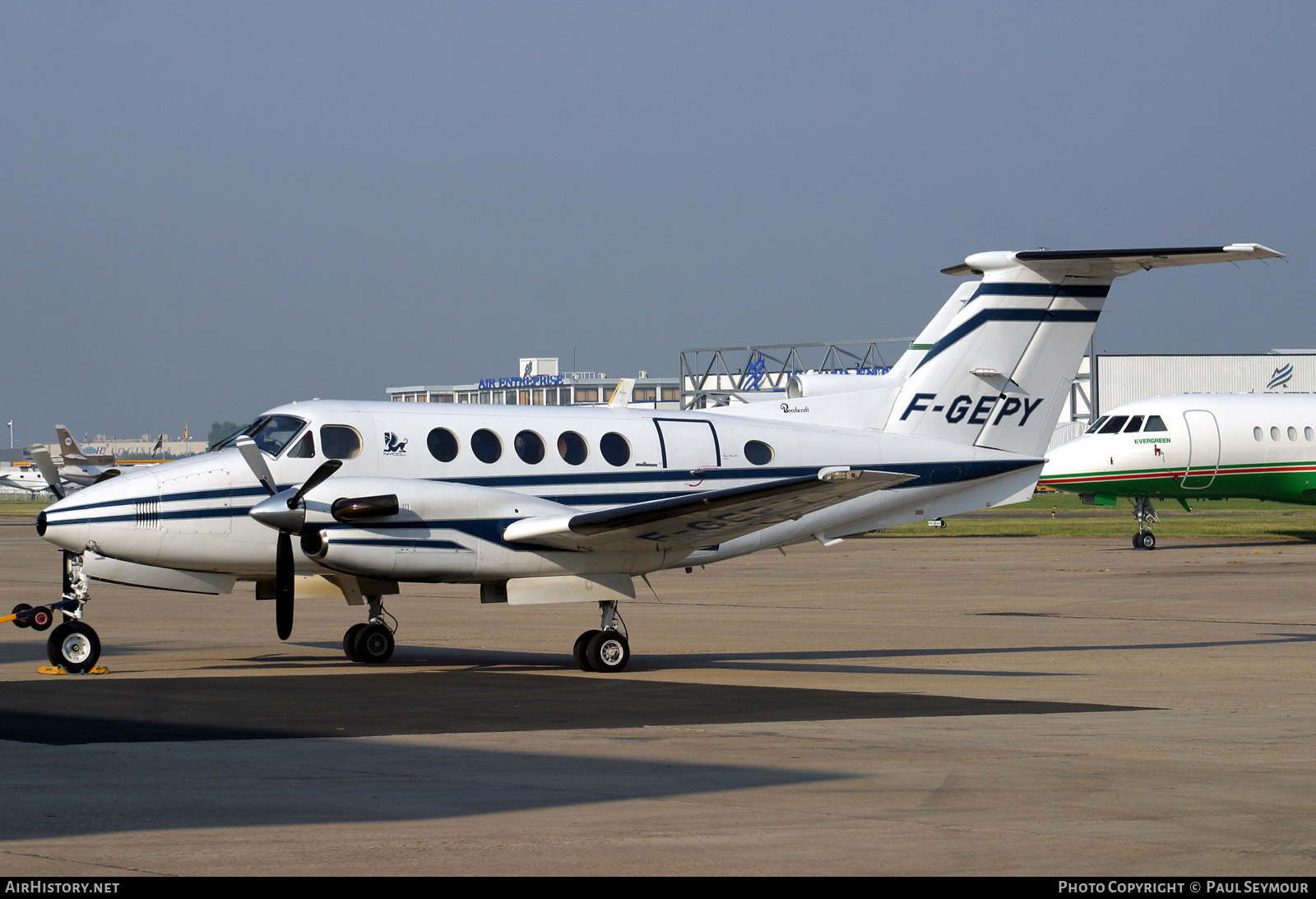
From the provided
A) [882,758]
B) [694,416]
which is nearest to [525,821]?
[882,758]

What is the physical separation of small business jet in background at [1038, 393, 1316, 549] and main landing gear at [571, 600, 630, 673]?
2424 centimetres

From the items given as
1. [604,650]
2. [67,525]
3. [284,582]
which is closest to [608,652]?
[604,650]

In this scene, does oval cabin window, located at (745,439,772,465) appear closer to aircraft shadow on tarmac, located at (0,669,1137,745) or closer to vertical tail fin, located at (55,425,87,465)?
aircraft shadow on tarmac, located at (0,669,1137,745)

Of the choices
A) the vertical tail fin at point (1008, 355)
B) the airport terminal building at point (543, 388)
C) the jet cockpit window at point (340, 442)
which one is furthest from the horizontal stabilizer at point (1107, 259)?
the airport terminal building at point (543, 388)

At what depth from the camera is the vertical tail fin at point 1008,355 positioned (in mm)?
18016

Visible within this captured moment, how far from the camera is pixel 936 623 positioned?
21.0m

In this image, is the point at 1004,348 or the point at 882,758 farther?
the point at 1004,348

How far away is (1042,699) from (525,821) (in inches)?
273

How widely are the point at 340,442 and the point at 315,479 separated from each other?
96cm

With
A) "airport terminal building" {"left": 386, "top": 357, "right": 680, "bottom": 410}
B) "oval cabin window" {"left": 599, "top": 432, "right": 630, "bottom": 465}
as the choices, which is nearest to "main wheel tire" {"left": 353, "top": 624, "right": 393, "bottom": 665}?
"oval cabin window" {"left": 599, "top": 432, "right": 630, "bottom": 465}

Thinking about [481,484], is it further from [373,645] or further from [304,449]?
[373,645]

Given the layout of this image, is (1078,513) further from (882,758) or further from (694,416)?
(882,758)

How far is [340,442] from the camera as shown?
15.4 meters

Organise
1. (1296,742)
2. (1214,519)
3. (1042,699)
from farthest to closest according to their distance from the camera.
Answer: (1214,519), (1042,699), (1296,742)
